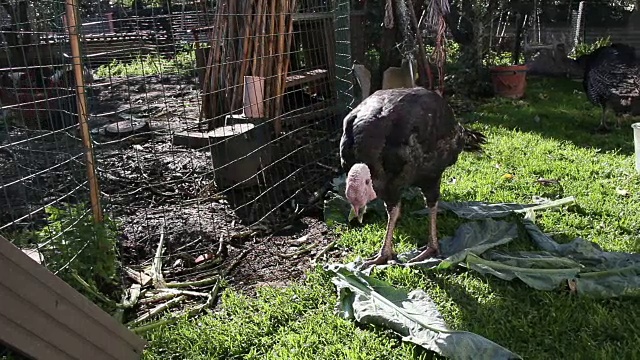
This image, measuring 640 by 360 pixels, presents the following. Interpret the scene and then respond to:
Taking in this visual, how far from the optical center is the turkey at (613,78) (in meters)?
7.03

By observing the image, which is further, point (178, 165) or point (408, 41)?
point (408, 41)

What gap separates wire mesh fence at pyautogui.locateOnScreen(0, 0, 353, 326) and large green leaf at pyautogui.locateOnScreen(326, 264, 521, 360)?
115cm

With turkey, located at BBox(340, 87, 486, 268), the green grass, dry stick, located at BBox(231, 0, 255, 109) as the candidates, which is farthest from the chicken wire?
turkey, located at BBox(340, 87, 486, 268)

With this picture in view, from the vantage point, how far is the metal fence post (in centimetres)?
333

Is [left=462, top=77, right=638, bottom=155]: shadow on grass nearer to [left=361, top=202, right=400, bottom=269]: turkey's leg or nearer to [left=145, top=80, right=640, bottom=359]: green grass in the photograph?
[left=145, top=80, right=640, bottom=359]: green grass

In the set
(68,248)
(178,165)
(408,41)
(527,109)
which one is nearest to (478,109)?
(527,109)

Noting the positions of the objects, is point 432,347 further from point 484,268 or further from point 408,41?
point 408,41

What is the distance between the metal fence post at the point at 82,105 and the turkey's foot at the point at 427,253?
210 cm

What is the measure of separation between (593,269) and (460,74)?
670 centimetres

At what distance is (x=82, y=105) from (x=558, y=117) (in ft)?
21.7

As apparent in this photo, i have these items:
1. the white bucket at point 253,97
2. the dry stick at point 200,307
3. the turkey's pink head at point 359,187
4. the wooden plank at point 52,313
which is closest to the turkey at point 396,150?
the turkey's pink head at point 359,187

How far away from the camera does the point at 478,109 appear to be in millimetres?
8750

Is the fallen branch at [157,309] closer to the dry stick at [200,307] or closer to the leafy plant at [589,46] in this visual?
the dry stick at [200,307]

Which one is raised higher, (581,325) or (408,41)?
(408,41)
